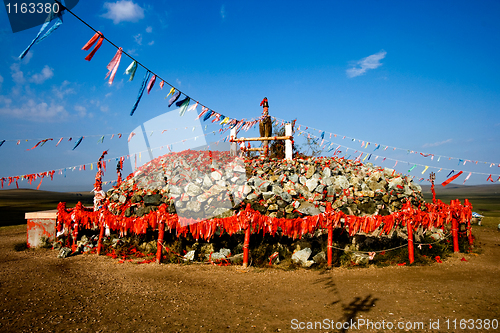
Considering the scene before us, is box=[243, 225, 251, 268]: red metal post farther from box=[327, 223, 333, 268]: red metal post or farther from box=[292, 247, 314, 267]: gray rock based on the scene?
box=[327, 223, 333, 268]: red metal post

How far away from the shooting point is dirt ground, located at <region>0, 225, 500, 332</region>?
4.71m

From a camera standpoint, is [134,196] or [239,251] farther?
[134,196]

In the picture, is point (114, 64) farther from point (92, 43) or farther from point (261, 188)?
point (261, 188)

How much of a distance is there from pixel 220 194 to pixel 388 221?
246 inches

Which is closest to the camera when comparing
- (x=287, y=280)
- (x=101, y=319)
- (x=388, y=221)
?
(x=101, y=319)

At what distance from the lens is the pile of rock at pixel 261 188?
989cm

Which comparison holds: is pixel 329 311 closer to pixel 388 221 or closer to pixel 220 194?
pixel 388 221

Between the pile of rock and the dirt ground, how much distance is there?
2.45 m

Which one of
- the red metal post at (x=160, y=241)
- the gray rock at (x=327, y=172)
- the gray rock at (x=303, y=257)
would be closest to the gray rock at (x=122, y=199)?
the red metal post at (x=160, y=241)

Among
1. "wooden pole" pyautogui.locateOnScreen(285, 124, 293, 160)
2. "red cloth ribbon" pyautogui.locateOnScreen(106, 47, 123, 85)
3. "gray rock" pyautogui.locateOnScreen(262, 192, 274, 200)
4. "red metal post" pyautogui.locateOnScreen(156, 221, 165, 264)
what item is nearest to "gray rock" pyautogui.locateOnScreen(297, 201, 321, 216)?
"gray rock" pyautogui.locateOnScreen(262, 192, 274, 200)

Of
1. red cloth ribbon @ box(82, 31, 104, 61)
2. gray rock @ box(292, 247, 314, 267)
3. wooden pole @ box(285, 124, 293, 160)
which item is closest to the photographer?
red cloth ribbon @ box(82, 31, 104, 61)

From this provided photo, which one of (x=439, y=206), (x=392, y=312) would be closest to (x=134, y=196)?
(x=392, y=312)

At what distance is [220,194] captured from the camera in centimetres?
1039

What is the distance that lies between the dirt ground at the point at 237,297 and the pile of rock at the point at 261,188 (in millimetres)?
2448
